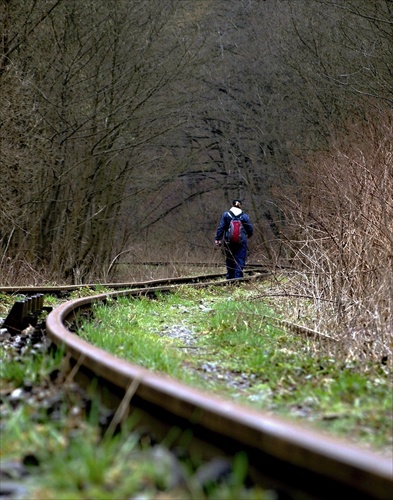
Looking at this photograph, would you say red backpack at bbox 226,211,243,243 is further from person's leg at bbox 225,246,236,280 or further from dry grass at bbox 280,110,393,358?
dry grass at bbox 280,110,393,358

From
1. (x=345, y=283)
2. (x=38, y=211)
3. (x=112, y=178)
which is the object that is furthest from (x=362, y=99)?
(x=345, y=283)

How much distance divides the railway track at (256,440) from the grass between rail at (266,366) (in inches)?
47.3

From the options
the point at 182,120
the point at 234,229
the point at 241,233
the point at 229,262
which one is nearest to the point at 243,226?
the point at 241,233

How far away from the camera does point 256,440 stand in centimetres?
220

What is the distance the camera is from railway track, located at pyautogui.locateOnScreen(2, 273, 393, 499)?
1.85m

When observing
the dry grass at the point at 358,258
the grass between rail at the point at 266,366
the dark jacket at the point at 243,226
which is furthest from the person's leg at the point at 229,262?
the grass between rail at the point at 266,366

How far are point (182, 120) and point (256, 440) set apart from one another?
2129cm

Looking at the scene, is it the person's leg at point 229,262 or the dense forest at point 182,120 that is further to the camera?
the person's leg at point 229,262

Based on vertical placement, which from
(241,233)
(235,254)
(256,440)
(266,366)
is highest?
(256,440)

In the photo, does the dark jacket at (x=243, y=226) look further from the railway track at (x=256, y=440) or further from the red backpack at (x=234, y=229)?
the railway track at (x=256, y=440)

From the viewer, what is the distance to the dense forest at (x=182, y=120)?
990 centimetres

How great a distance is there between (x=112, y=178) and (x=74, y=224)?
86.3 inches

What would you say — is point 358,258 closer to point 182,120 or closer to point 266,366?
point 266,366

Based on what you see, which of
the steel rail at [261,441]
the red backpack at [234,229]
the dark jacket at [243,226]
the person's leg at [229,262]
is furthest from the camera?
the person's leg at [229,262]
